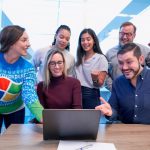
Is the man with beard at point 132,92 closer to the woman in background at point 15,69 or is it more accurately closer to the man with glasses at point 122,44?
the woman in background at point 15,69

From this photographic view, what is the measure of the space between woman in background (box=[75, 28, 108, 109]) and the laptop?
1.20 metres

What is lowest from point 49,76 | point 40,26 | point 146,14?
point 49,76

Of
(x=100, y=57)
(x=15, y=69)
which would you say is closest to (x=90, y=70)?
(x=100, y=57)

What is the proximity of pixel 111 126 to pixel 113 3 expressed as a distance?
2937mm

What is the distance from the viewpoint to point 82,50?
2730 millimetres

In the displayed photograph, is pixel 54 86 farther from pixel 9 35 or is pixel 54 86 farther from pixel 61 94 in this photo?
pixel 9 35

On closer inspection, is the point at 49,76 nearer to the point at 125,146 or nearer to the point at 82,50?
the point at 82,50

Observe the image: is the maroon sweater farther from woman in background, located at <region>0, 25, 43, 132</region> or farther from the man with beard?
the man with beard

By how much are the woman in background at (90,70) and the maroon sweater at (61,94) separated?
0.42 metres

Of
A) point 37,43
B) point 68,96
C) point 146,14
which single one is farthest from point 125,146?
point 146,14

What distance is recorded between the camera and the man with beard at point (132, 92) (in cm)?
184

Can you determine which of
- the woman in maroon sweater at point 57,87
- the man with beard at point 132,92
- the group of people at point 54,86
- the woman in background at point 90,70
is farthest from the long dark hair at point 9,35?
the woman in background at point 90,70

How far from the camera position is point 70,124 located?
1342 millimetres

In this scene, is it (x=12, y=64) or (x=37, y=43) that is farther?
(x=37, y=43)
